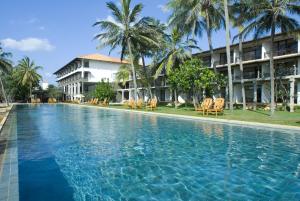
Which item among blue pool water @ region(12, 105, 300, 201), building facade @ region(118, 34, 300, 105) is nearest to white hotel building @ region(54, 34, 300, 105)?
building facade @ region(118, 34, 300, 105)

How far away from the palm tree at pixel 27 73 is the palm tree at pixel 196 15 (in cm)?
4434

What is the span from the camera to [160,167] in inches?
284

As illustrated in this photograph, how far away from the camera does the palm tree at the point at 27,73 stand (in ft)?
210

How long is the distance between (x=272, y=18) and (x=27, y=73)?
182 feet

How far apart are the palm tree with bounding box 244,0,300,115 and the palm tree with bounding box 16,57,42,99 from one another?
5278 centimetres

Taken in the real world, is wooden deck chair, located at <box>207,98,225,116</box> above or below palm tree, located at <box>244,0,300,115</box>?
below

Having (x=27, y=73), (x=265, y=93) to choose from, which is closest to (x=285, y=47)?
(x=265, y=93)

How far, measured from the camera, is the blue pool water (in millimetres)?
5465

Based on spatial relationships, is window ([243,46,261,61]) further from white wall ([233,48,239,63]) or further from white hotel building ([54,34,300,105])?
white wall ([233,48,239,63])

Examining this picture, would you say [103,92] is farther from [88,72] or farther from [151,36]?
[88,72]

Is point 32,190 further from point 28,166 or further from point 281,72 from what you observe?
point 281,72

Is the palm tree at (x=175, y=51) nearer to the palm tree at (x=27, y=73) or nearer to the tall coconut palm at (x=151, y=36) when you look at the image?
the tall coconut palm at (x=151, y=36)

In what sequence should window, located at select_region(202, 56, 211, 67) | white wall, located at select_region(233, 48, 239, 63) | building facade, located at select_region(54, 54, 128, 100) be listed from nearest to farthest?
white wall, located at select_region(233, 48, 239, 63) → window, located at select_region(202, 56, 211, 67) → building facade, located at select_region(54, 54, 128, 100)

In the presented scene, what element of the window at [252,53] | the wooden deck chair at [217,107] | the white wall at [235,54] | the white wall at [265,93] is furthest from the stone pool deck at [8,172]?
the window at [252,53]
